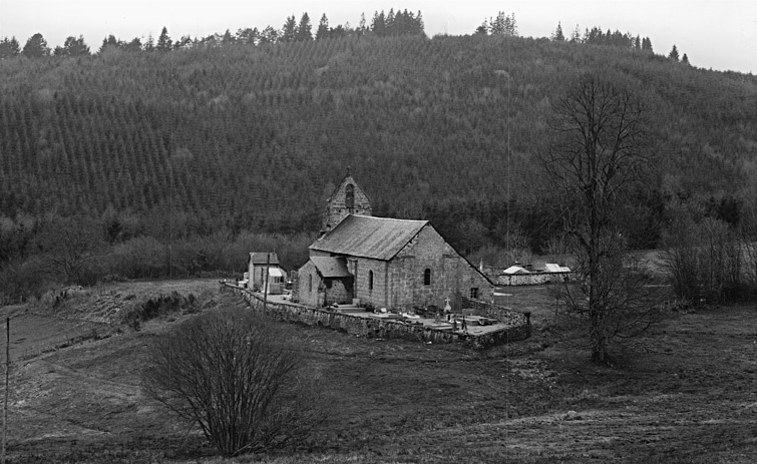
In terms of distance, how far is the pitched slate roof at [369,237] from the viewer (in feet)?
169

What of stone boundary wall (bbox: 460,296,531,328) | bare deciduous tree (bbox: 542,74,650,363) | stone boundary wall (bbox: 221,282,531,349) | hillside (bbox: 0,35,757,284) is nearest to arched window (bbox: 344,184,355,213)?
stone boundary wall (bbox: 221,282,531,349)

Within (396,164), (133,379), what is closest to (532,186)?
(396,164)

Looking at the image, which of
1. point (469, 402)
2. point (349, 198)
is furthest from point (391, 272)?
point (469, 402)

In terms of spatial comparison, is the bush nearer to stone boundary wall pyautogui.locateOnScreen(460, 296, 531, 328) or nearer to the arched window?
stone boundary wall pyautogui.locateOnScreen(460, 296, 531, 328)

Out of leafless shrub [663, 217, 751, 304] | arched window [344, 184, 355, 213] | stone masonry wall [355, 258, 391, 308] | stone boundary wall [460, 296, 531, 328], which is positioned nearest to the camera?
stone boundary wall [460, 296, 531, 328]

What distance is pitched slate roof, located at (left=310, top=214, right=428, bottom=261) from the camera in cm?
5138

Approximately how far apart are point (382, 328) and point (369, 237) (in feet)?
36.5

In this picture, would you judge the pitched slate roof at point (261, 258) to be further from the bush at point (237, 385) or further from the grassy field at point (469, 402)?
the bush at point (237, 385)

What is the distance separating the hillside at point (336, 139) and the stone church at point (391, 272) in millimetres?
36214

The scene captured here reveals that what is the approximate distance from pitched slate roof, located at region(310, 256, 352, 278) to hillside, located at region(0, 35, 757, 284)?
120ft

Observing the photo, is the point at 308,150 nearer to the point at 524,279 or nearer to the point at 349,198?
the point at 524,279

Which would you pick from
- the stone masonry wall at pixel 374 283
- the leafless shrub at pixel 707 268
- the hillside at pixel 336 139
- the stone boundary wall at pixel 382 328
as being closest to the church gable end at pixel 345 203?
the stone masonry wall at pixel 374 283

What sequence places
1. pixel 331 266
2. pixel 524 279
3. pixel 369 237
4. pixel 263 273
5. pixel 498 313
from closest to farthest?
1. pixel 498 313
2. pixel 331 266
3. pixel 369 237
4. pixel 263 273
5. pixel 524 279

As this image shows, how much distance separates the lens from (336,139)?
462ft
